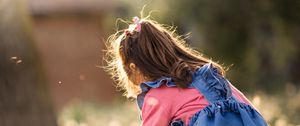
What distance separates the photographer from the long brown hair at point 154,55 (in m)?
5.08

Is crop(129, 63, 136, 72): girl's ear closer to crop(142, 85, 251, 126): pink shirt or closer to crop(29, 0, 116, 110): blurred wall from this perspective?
crop(142, 85, 251, 126): pink shirt

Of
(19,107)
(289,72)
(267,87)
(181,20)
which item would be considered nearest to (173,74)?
(19,107)

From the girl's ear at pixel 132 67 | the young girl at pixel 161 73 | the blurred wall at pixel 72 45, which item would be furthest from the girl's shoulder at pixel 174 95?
the blurred wall at pixel 72 45

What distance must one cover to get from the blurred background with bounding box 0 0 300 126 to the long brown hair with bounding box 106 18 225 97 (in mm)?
1438

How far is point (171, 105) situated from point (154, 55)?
0.40 m

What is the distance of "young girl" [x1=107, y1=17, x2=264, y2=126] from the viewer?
4895mm

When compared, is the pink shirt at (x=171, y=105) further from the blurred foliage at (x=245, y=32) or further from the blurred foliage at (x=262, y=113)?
the blurred foliage at (x=245, y=32)

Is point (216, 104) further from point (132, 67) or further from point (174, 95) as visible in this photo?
point (132, 67)

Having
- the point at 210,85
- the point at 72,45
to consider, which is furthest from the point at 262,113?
the point at 72,45

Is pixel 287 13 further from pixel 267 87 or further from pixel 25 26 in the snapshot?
pixel 25 26

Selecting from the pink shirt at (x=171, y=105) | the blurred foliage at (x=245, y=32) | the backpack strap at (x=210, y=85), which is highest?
the blurred foliage at (x=245, y=32)

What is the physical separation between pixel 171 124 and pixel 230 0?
10747 millimetres

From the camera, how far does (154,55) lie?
5.16m

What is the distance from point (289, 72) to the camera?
771 inches
